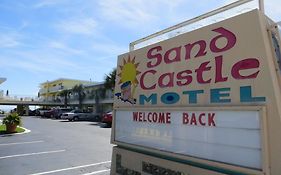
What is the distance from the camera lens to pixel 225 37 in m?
3.99

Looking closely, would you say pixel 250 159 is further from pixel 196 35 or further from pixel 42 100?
pixel 42 100

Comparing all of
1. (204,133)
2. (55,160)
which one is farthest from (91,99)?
(204,133)

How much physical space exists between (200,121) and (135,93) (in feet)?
5.81

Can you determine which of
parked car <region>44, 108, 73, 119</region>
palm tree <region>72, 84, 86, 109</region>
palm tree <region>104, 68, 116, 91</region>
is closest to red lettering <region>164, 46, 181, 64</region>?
palm tree <region>104, 68, 116, 91</region>

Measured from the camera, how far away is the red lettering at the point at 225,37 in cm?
388

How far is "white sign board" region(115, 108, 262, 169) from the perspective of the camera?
11.7 ft

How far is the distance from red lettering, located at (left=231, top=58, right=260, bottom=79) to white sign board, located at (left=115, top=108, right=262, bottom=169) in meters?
0.42

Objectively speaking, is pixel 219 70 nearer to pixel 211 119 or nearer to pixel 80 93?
pixel 211 119

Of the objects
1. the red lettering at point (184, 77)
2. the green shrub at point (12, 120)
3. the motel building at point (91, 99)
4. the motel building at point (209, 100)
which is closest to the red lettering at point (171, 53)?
the motel building at point (209, 100)

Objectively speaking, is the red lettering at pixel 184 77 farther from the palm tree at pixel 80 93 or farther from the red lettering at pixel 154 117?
the palm tree at pixel 80 93

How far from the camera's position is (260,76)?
3463mm

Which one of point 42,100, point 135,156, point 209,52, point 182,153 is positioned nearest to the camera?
point 209,52

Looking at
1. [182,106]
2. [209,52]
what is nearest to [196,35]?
[209,52]

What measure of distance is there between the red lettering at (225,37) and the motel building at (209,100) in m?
0.01
